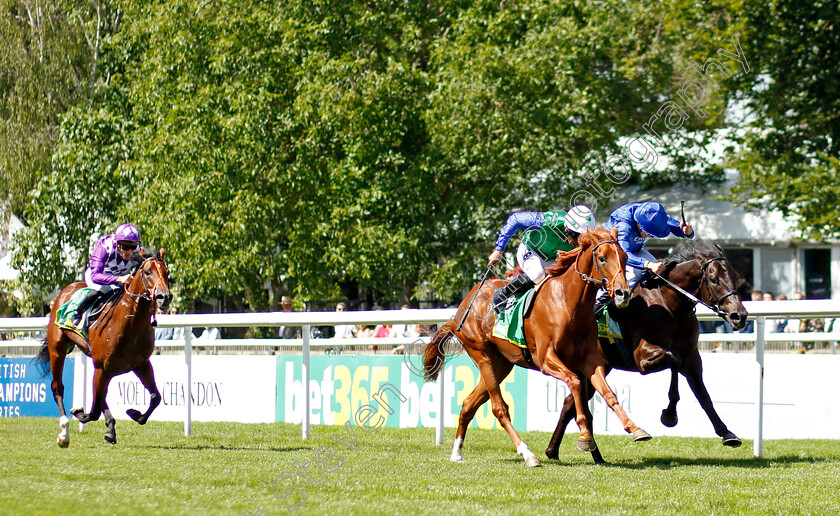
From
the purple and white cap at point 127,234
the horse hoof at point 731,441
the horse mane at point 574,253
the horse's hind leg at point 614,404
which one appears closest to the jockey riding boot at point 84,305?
the purple and white cap at point 127,234

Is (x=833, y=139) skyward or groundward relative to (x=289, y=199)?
skyward

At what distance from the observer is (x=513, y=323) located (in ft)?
22.6

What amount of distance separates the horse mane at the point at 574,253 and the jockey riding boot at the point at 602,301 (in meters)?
0.47

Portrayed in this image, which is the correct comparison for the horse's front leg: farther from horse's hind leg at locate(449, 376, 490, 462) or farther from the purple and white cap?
the purple and white cap

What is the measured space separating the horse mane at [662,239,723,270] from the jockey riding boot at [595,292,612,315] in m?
0.54

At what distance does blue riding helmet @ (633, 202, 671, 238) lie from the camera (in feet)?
23.8

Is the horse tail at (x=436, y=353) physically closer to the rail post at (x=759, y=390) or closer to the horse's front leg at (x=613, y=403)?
the horse's front leg at (x=613, y=403)

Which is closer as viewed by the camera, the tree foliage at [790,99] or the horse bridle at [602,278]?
the horse bridle at [602,278]

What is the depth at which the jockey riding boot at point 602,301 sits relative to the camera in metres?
7.04

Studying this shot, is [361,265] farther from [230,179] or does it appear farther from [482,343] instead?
[482,343]

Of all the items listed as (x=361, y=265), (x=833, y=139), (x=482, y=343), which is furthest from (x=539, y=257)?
(x=833, y=139)

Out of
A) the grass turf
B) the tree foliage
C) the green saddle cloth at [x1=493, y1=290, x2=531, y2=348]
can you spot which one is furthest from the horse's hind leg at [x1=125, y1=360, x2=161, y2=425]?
the tree foliage

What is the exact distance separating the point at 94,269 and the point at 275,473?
3.73 metres

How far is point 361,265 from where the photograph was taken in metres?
16.3
